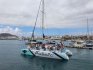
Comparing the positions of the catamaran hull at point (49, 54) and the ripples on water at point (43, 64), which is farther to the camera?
the catamaran hull at point (49, 54)

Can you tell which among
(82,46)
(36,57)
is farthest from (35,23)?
(82,46)

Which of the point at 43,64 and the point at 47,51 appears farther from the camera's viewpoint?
the point at 47,51

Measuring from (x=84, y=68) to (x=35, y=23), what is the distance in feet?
106

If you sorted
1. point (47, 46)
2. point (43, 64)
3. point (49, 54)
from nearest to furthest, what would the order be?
point (43, 64), point (49, 54), point (47, 46)

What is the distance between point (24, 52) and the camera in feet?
208

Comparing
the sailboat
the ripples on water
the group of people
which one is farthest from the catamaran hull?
the ripples on water

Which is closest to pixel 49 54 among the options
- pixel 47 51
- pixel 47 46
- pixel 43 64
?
pixel 47 51

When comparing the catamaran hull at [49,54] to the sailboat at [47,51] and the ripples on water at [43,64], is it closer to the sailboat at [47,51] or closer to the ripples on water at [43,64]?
the sailboat at [47,51]

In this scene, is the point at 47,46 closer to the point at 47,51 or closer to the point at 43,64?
the point at 47,51

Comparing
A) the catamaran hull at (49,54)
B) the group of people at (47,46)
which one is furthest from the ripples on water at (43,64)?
the group of people at (47,46)

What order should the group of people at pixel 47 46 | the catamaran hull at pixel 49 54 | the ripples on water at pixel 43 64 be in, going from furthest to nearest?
the group of people at pixel 47 46 < the catamaran hull at pixel 49 54 < the ripples on water at pixel 43 64

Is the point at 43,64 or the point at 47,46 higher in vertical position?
the point at 47,46

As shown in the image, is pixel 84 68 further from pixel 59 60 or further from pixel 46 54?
pixel 46 54

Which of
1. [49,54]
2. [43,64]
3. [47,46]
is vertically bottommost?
[43,64]
